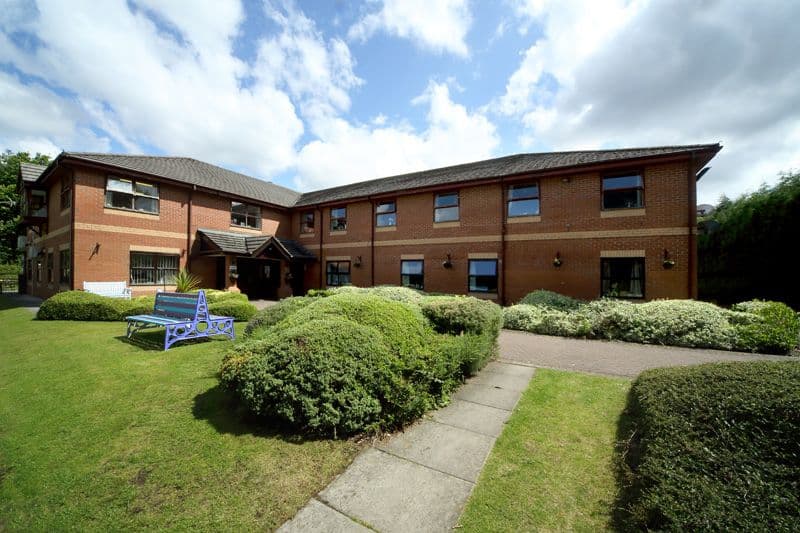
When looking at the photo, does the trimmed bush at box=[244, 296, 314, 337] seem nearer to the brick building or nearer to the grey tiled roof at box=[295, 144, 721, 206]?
the brick building

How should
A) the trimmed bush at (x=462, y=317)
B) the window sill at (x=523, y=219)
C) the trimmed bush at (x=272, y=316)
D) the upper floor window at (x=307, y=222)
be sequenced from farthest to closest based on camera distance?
1. the upper floor window at (x=307, y=222)
2. the window sill at (x=523, y=219)
3. the trimmed bush at (x=272, y=316)
4. the trimmed bush at (x=462, y=317)

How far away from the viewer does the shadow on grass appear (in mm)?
2350

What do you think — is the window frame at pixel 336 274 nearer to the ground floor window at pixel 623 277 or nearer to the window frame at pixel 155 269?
the window frame at pixel 155 269

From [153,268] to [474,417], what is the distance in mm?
17577

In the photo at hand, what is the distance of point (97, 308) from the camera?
10.6 metres

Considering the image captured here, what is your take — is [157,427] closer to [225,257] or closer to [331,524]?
[331,524]

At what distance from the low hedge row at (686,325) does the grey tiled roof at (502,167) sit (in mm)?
5758

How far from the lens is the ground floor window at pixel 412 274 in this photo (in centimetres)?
1644

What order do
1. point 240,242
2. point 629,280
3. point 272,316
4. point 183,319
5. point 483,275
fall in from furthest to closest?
point 240,242 → point 483,275 → point 629,280 → point 183,319 → point 272,316

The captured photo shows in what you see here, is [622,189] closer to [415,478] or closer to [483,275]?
[483,275]

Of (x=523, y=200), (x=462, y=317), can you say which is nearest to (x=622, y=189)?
(x=523, y=200)

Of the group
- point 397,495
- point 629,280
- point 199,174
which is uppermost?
point 199,174

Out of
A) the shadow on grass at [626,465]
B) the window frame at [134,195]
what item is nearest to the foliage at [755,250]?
the shadow on grass at [626,465]

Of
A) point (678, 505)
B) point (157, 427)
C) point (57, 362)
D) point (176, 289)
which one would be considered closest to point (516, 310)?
point (678, 505)
